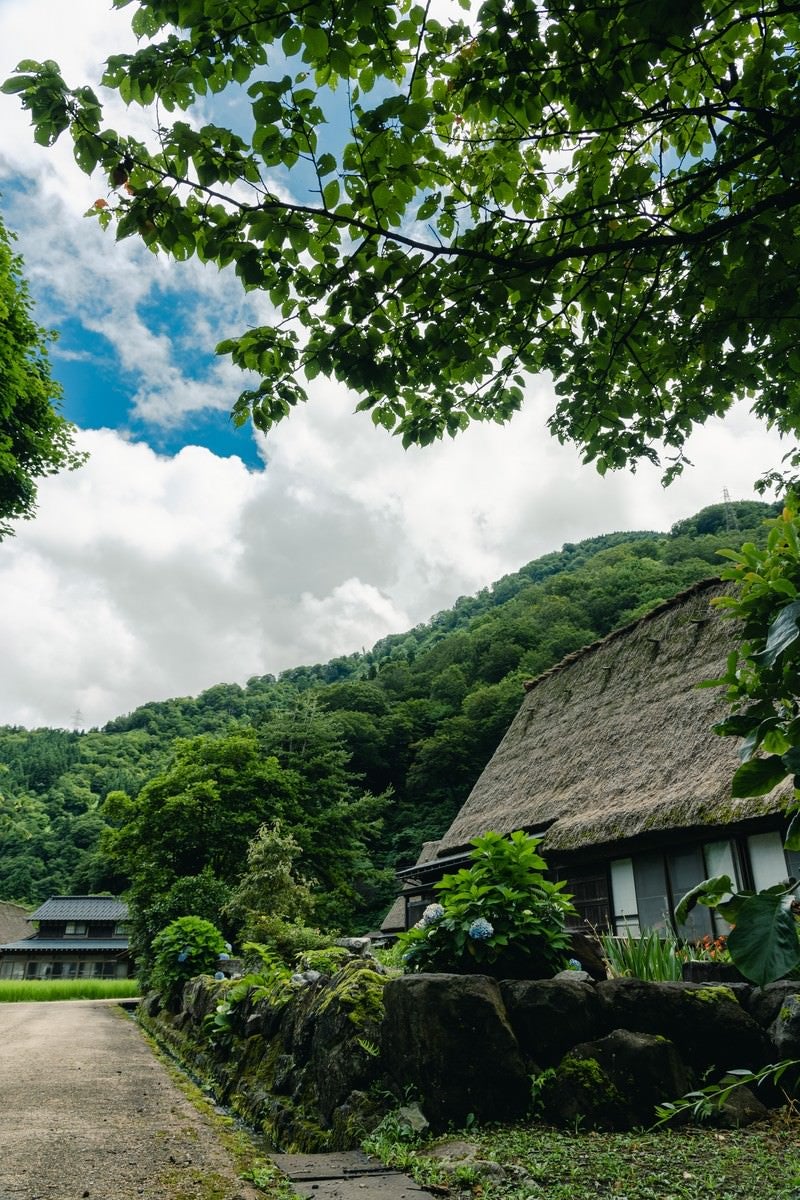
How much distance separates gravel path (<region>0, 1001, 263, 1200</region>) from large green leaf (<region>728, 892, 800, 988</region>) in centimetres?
285

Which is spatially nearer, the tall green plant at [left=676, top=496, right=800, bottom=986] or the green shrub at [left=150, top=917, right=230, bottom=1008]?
the tall green plant at [left=676, top=496, right=800, bottom=986]

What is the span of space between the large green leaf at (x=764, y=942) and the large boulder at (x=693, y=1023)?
3.42 m

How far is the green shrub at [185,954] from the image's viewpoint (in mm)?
11562

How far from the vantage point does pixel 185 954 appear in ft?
37.9

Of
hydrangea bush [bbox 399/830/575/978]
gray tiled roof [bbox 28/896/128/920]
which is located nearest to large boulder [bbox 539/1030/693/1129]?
hydrangea bush [bbox 399/830/575/978]

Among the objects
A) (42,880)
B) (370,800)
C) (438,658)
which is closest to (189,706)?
(42,880)

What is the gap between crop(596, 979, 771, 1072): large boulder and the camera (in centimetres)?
400

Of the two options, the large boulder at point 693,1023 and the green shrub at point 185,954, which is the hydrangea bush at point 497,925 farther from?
the green shrub at point 185,954

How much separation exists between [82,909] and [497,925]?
164 ft

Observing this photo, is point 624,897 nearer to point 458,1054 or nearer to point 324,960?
point 324,960

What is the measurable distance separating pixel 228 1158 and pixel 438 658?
4858 cm

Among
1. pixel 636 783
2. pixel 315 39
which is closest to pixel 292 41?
pixel 315 39

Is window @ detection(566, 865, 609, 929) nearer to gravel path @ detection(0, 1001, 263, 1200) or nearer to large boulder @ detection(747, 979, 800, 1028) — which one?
gravel path @ detection(0, 1001, 263, 1200)

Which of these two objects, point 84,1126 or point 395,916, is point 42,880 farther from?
point 84,1126
